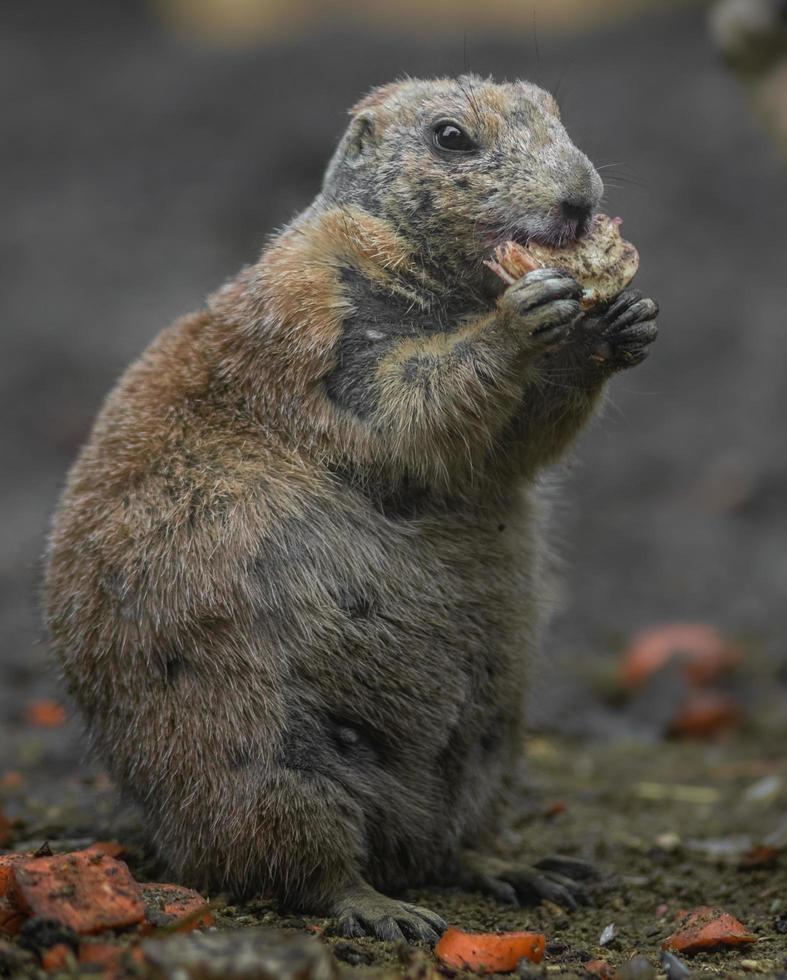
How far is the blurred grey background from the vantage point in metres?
10.9

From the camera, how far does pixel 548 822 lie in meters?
6.80

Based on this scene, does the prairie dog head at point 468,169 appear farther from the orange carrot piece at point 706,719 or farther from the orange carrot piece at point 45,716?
the orange carrot piece at point 706,719

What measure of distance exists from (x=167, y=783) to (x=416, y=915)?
105 centimetres

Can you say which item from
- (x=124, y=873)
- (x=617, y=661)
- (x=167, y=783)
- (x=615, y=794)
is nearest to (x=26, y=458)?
(x=617, y=661)

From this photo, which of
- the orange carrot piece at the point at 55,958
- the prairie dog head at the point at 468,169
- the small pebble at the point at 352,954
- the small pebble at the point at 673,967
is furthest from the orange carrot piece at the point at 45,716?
the small pebble at the point at 673,967

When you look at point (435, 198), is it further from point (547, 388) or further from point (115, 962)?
point (115, 962)

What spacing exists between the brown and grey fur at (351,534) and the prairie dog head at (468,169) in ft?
0.04

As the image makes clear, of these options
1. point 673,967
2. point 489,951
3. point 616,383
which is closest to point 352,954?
point 489,951

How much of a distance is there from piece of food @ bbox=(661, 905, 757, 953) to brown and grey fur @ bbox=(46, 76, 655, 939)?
2.34 ft

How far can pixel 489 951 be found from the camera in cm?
436

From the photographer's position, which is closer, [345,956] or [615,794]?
[345,956]

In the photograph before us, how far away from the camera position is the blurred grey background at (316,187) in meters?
10.9

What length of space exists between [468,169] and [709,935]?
2971 mm

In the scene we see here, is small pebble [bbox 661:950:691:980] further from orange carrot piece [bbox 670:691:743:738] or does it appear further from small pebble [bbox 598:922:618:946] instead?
orange carrot piece [bbox 670:691:743:738]
